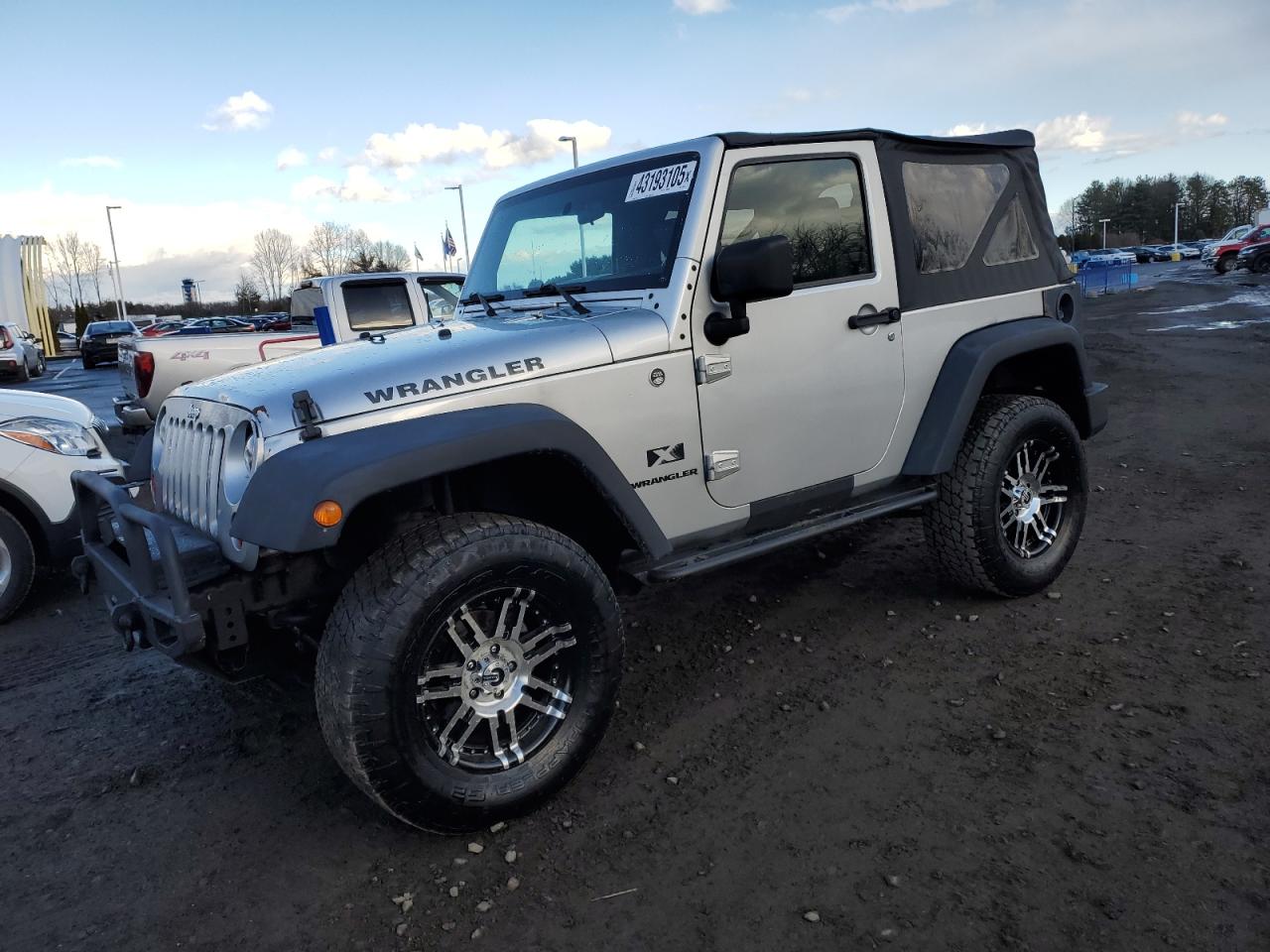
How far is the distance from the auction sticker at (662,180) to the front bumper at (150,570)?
6.81 feet

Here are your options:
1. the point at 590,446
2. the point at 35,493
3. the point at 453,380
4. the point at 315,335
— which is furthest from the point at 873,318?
the point at 315,335

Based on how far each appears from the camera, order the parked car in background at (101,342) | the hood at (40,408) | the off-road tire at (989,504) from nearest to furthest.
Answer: the off-road tire at (989,504) < the hood at (40,408) < the parked car in background at (101,342)

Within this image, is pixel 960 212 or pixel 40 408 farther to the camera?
pixel 40 408

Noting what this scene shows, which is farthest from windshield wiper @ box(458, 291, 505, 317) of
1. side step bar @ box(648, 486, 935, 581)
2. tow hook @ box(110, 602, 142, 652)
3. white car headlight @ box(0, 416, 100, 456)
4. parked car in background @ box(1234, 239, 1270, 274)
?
parked car in background @ box(1234, 239, 1270, 274)

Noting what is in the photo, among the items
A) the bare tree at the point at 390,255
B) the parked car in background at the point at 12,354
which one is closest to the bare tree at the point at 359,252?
the bare tree at the point at 390,255

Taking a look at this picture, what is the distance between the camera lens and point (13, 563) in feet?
16.3

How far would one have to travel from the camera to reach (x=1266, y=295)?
21.6 metres

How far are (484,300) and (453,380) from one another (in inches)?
47.9

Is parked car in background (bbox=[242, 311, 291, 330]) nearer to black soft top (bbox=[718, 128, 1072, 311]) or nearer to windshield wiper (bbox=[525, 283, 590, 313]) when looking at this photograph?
windshield wiper (bbox=[525, 283, 590, 313])

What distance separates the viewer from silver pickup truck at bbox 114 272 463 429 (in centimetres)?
873

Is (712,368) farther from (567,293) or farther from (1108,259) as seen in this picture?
(1108,259)

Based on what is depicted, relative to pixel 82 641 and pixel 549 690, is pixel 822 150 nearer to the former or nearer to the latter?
pixel 549 690

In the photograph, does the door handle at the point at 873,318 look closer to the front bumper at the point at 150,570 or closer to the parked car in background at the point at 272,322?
the front bumper at the point at 150,570

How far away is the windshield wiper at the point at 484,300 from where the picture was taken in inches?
154
